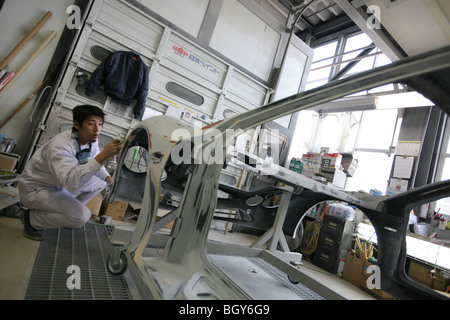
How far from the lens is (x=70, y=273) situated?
1282 millimetres

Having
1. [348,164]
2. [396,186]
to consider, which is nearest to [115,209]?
[348,164]

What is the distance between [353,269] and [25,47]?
537cm

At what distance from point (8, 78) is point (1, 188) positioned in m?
1.47

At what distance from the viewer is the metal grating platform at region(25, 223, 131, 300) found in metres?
1.09

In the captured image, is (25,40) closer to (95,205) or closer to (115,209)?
(95,205)

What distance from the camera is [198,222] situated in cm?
107

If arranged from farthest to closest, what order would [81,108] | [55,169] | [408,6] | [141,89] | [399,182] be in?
1. [399,182]
2. [141,89]
3. [408,6]
4. [81,108]
5. [55,169]

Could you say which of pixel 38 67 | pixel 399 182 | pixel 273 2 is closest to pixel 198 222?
pixel 38 67

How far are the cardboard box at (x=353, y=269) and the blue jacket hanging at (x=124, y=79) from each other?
379 centimetres

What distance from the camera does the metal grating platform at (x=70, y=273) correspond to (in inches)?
43.1

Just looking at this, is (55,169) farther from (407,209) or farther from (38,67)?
(38,67)

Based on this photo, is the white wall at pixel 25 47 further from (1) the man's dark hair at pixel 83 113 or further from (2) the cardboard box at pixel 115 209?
(1) the man's dark hair at pixel 83 113

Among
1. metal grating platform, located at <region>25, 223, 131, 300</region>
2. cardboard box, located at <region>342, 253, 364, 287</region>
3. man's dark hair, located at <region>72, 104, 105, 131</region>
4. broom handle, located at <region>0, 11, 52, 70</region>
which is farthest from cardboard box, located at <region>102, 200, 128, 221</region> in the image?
cardboard box, located at <region>342, 253, 364, 287</region>

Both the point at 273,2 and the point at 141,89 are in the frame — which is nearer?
the point at 141,89
